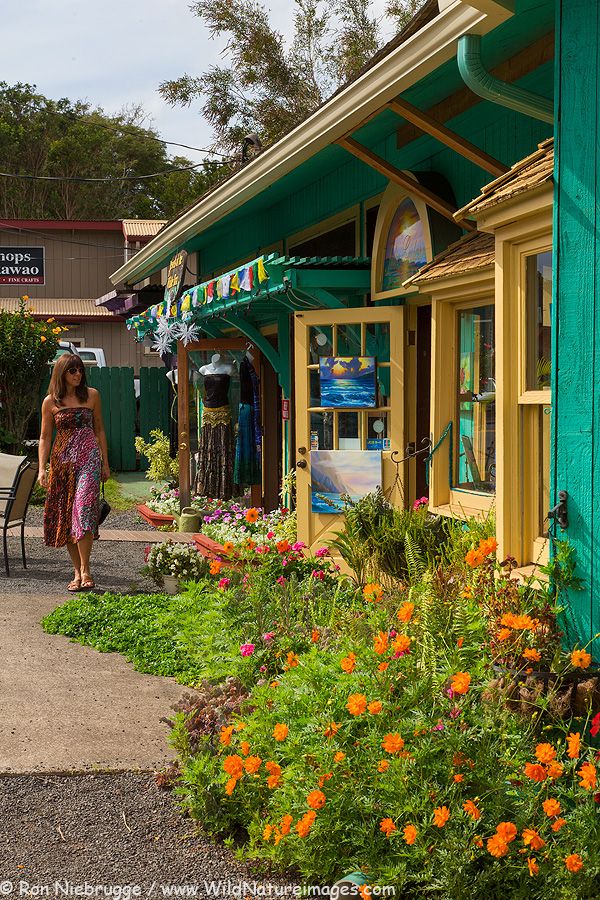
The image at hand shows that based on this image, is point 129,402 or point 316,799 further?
point 129,402

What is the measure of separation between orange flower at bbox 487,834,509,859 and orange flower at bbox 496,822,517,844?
1 cm

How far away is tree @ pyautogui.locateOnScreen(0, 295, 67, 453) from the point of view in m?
15.0

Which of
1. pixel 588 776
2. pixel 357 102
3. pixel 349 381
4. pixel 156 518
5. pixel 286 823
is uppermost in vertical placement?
pixel 357 102

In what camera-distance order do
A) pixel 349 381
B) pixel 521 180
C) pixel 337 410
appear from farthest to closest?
pixel 337 410 < pixel 349 381 < pixel 521 180

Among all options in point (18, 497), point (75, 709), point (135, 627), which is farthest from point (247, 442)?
point (75, 709)

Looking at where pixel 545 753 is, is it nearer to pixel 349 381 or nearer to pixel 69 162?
pixel 349 381

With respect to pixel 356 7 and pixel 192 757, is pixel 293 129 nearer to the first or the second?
pixel 192 757

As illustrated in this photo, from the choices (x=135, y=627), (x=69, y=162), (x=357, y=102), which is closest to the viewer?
(x=357, y=102)

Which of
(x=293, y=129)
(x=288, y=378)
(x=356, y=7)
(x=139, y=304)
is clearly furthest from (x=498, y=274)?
(x=356, y=7)

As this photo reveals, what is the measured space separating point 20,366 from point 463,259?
11.0m

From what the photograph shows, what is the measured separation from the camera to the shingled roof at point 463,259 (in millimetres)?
5125

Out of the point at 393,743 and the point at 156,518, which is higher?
the point at 393,743

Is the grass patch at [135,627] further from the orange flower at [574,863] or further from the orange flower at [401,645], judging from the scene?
the orange flower at [574,863]

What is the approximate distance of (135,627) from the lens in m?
6.25
